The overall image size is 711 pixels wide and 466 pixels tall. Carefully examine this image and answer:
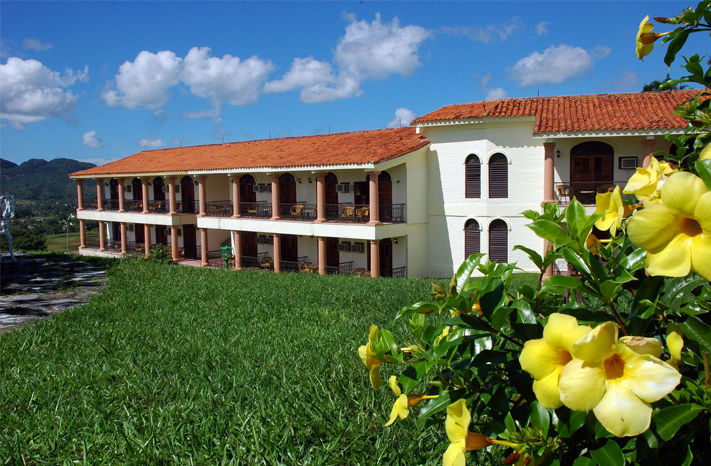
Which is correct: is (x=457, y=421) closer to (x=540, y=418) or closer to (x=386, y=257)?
(x=540, y=418)

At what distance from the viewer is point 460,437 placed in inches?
57.2

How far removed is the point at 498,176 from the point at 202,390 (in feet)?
54.0

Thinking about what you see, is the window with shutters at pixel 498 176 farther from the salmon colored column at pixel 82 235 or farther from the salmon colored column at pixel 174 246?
the salmon colored column at pixel 82 235

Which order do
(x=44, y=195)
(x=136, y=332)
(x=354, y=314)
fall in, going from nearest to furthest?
(x=136, y=332), (x=354, y=314), (x=44, y=195)

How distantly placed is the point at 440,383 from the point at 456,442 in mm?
404

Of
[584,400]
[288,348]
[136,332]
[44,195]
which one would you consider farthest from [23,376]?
[44,195]

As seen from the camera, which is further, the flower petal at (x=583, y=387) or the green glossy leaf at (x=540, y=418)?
the green glossy leaf at (x=540, y=418)

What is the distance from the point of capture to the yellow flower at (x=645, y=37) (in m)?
1.80

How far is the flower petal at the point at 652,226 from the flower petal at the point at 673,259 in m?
0.02

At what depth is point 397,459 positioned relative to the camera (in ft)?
9.77

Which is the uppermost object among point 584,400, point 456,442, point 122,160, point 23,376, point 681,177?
point 122,160

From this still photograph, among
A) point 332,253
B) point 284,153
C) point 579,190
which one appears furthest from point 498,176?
point 284,153

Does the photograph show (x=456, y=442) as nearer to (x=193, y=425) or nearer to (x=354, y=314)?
(x=193, y=425)

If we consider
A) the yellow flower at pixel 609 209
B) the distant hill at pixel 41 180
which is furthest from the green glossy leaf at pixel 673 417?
the distant hill at pixel 41 180
